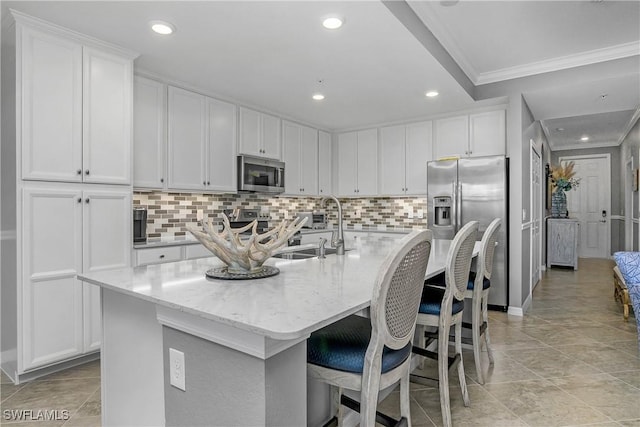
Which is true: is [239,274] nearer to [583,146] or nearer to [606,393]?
[606,393]

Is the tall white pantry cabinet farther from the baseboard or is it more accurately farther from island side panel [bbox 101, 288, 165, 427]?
the baseboard

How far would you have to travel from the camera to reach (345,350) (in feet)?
4.33

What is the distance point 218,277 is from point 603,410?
232cm

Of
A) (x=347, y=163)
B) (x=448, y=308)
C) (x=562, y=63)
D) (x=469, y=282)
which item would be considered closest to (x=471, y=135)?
(x=562, y=63)

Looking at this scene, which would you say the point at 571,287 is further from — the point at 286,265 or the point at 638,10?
the point at 286,265

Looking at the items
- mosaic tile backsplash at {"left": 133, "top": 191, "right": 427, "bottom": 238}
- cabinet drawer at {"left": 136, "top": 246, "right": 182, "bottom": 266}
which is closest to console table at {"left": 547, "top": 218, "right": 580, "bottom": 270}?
mosaic tile backsplash at {"left": 133, "top": 191, "right": 427, "bottom": 238}

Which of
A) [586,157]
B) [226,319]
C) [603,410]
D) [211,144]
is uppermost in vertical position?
[586,157]

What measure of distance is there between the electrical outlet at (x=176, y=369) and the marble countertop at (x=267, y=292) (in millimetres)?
196

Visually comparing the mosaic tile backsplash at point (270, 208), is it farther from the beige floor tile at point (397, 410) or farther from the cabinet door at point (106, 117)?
the beige floor tile at point (397, 410)

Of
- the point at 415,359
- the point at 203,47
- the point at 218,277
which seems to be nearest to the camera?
the point at 218,277

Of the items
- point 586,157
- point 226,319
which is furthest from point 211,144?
point 586,157

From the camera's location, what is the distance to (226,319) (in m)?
1.00

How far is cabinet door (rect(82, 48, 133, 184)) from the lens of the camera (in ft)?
8.88

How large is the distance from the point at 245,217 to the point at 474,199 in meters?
2.77
